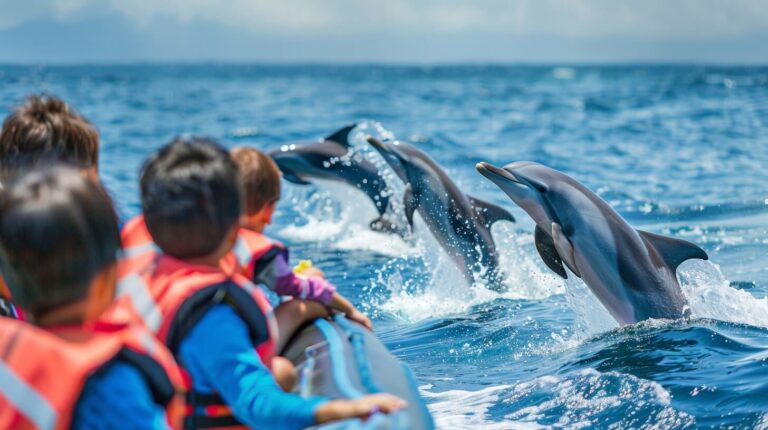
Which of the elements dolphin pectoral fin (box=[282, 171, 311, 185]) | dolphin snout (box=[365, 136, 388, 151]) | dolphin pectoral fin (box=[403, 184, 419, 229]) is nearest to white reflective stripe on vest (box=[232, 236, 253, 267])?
dolphin pectoral fin (box=[403, 184, 419, 229])

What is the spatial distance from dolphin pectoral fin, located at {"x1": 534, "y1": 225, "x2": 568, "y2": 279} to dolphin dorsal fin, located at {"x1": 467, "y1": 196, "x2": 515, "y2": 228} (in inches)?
64.3

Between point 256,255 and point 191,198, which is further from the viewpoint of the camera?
point 256,255

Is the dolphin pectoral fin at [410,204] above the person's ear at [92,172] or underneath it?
underneath

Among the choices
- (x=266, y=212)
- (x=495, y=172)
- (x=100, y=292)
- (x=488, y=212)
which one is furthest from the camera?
(x=488, y=212)

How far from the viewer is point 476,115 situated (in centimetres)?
3441

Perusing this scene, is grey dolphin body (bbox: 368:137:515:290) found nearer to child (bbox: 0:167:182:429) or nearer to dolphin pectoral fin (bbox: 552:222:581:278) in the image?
dolphin pectoral fin (bbox: 552:222:581:278)

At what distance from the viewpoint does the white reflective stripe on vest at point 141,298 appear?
3309mm

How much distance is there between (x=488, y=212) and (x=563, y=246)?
6.74 ft

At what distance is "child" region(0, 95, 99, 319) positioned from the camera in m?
4.08

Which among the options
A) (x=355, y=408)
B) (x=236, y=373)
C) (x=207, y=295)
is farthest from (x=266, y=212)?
(x=355, y=408)

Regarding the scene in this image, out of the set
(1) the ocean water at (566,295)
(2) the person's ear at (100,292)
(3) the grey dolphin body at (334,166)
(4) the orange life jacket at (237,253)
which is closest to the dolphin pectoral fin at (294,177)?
(3) the grey dolphin body at (334,166)

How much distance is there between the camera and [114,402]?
107 inches

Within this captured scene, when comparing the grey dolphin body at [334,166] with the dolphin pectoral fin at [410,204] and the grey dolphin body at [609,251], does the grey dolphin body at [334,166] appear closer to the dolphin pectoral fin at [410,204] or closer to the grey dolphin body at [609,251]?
the dolphin pectoral fin at [410,204]

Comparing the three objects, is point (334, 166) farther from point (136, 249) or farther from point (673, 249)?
point (136, 249)
